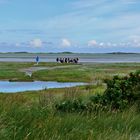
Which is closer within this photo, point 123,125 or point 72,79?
point 123,125

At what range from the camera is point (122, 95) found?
1493 centimetres

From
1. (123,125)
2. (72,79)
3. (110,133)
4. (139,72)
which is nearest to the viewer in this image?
(110,133)

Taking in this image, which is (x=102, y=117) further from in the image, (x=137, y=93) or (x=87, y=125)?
(x=137, y=93)

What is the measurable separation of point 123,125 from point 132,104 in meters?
4.47

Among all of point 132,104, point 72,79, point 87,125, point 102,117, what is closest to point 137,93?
point 132,104

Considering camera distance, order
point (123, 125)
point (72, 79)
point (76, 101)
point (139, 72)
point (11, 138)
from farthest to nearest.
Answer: point (72, 79) → point (139, 72) → point (76, 101) → point (123, 125) → point (11, 138)

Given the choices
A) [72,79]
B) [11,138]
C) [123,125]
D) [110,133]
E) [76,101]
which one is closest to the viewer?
[11,138]

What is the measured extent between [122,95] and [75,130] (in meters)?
7.23

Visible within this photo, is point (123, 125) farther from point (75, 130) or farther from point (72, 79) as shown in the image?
point (72, 79)

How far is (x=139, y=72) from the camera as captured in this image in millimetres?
15344

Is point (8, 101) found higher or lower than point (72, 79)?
higher

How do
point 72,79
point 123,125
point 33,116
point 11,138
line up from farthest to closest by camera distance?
point 72,79 → point 123,125 → point 33,116 → point 11,138

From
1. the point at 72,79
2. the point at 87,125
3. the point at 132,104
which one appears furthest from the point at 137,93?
the point at 72,79

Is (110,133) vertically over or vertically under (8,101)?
under
